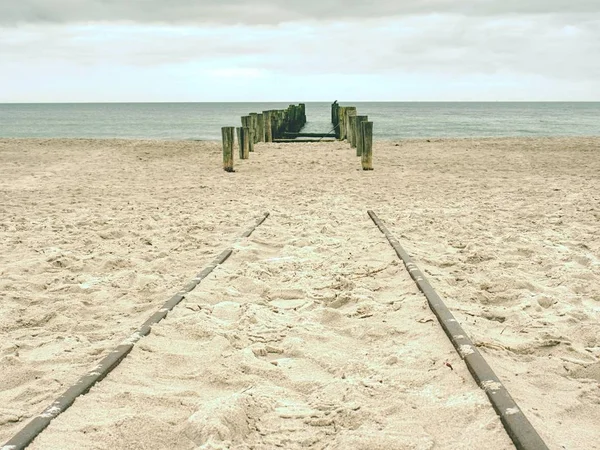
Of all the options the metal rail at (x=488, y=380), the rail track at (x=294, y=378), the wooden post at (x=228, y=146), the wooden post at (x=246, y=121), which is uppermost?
the wooden post at (x=246, y=121)

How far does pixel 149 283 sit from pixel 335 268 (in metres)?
1.50

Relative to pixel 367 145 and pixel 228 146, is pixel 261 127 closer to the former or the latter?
pixel 228 146

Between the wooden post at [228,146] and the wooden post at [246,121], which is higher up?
the wooden post at [246,121]

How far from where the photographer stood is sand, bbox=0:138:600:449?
2.43 meters

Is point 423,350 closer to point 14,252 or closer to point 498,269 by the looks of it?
point 498,269

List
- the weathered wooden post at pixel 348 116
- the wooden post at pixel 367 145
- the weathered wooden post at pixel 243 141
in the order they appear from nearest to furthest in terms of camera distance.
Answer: the wooden post at pixel 367 145
the weathered wooden post at pixel 243 141
the weathered wooden post at pixel 348 116

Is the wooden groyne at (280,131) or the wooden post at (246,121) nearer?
the wooden groyne at (280,131)

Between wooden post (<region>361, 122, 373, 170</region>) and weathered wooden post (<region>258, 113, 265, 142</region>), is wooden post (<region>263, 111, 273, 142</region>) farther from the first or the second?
wooden post (<region>361, 122, 373, 170</region>)

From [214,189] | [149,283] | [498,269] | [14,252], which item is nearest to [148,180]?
[214,189]

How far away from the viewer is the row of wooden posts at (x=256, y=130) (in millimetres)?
12027

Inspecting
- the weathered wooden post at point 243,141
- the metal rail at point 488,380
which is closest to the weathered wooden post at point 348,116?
the weathered wooden post at point 243,141

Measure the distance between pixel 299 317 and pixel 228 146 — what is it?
8604mm

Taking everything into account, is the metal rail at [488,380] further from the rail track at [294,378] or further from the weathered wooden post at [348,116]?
the weathered wooden post at [348,116]

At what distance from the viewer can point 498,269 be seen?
491 centimetres
